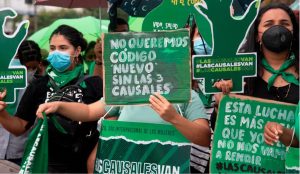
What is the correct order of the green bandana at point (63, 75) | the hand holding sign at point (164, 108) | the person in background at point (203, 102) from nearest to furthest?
the hand holding sign at point (164, 108) → the person in background at point (203, 102) → the green bandana at point (63, 75)

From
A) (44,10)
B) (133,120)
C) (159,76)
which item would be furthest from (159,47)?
(44,10)

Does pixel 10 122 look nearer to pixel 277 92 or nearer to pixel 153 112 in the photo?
pixel 153 112

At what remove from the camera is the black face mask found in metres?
3.60

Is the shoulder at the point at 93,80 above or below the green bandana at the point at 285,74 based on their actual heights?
below

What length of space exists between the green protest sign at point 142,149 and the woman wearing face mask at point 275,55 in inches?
17.3

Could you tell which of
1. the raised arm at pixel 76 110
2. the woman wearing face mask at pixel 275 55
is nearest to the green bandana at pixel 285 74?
the woman wearing face mask at pixel 275 55

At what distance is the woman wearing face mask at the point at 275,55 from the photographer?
3.63 metres

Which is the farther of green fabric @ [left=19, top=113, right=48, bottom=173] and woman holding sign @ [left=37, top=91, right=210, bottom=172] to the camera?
green fabric @ [left=19, top=113, right=48, bottom=173]

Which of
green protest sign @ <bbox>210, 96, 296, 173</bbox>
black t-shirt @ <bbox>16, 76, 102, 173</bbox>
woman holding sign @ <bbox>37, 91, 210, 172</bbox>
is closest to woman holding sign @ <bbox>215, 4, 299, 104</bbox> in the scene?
green protest sign @ <bbox>210, 96, 296, 173</bbox>

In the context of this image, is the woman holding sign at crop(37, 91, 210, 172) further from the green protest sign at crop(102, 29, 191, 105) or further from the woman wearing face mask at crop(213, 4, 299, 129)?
the woman wearing face mask at crop(213, 4, 299, 129)

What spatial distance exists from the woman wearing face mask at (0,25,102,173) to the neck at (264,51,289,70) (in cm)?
126

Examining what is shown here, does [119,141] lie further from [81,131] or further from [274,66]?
[274,66]

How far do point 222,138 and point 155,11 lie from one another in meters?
1.13

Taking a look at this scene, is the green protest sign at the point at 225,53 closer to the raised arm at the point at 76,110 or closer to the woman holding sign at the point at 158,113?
the woman holding sign at the point at 158,113
